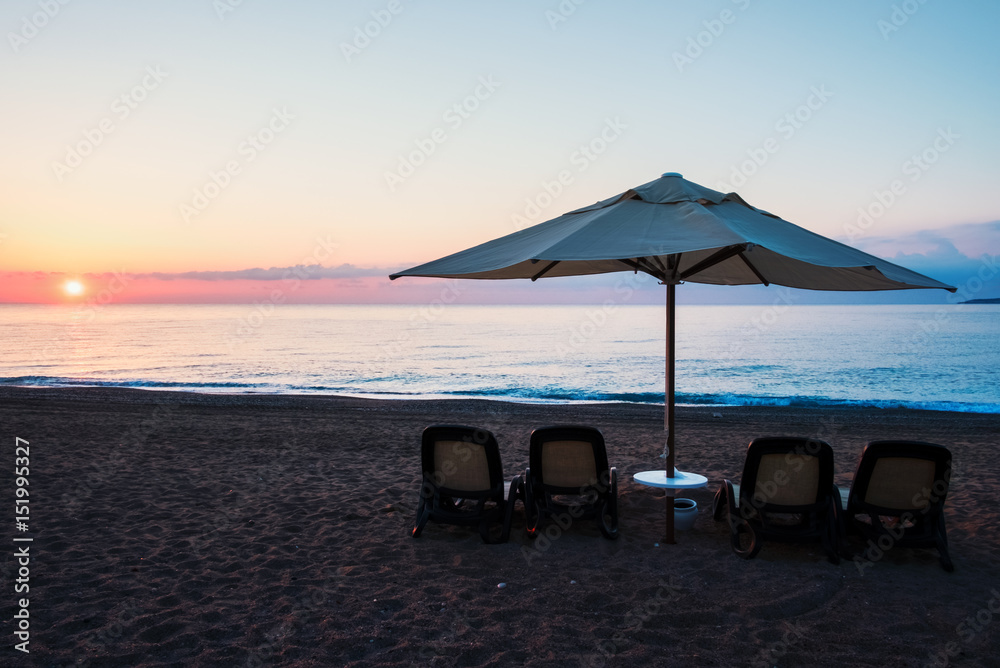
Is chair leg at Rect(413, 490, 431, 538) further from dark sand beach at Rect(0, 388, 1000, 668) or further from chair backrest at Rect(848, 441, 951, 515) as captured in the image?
chair backrest at Rect(848, 441, 951, 515)

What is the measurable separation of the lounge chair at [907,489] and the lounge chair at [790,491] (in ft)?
0.82

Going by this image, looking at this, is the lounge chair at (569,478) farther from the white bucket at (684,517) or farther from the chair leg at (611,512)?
the white bucket at (684,517)

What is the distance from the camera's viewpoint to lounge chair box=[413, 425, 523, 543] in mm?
4785

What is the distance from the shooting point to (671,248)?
345 cm

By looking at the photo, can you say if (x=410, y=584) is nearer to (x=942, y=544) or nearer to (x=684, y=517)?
(x=684, y=517)

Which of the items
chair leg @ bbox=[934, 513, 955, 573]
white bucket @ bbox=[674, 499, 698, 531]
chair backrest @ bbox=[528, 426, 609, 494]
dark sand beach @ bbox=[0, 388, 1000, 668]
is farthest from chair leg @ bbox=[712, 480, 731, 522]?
chair leg @ bbox=[934, 513, 955, 573]

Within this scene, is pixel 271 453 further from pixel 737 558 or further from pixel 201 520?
pixel 737 558

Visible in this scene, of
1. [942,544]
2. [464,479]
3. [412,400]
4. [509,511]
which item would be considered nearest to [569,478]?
[509,511]

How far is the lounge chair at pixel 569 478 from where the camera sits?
481 centimetres

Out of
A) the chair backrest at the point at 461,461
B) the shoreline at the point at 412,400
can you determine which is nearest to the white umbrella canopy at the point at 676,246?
the chair backrest at the point at 461,461

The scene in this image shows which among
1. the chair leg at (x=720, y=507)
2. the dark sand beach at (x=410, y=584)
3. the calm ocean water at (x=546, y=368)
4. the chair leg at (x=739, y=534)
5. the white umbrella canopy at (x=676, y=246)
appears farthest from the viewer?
the calm ocean water at (x=546, y=368)

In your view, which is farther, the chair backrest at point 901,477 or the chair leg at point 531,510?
the chair leg at point 531,510

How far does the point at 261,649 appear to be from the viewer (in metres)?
3.24

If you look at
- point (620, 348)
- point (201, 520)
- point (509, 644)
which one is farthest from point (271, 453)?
point (620, 348)
